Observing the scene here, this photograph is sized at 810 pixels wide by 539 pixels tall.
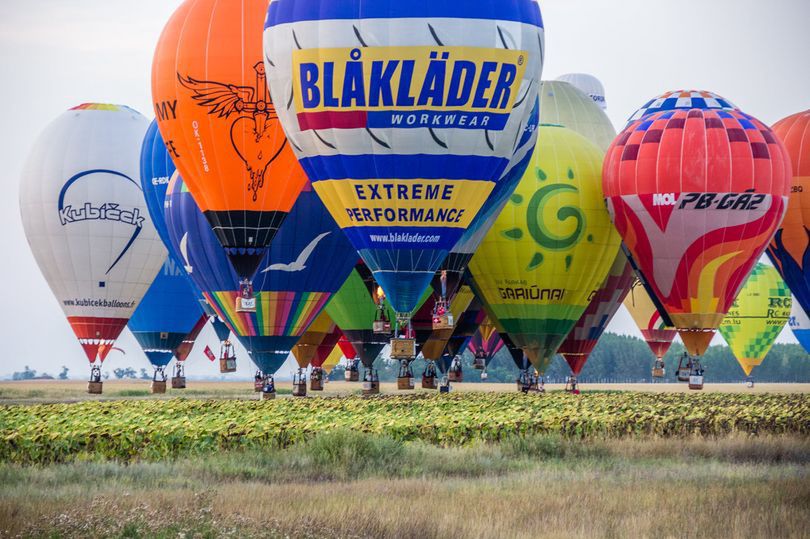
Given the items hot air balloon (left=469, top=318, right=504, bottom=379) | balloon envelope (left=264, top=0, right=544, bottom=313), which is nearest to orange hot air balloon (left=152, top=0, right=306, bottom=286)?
balloon envelope (left=264, top=0, right=544, bottom=313)

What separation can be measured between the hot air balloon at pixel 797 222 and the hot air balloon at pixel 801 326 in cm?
1499

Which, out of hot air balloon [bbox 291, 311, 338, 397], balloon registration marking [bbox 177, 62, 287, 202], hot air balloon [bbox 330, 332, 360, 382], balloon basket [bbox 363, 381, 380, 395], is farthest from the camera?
hot air balloon [bbox 330, 332, 360, 382]

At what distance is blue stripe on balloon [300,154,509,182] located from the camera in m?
33.5

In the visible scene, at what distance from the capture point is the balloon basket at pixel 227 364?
144 feet

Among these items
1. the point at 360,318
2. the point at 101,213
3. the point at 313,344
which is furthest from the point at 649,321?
the point at 101,213

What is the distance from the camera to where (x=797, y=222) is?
152 feet

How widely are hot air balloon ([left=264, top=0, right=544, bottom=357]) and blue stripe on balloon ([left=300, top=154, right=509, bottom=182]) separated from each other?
0.08 ft

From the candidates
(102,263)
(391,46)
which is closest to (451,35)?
(391,46)

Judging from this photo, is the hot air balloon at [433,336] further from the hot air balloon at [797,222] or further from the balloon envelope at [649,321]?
the balloon envelope at [649,321]

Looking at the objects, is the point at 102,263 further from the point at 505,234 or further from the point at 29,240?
the point at 505,234

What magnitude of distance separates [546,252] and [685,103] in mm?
6344

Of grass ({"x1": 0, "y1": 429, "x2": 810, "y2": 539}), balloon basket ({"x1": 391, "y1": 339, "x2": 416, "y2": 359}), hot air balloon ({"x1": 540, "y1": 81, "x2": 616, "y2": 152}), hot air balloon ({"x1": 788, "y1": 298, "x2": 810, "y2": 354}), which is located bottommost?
grass ({"x1": 0, "y1": 429, "x2": 810, "y2": 539})

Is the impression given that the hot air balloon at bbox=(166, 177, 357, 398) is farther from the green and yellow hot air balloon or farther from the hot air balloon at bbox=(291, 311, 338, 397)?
the green and yellow hot air balloon

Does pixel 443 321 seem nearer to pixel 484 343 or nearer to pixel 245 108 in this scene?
pixel 245 108
